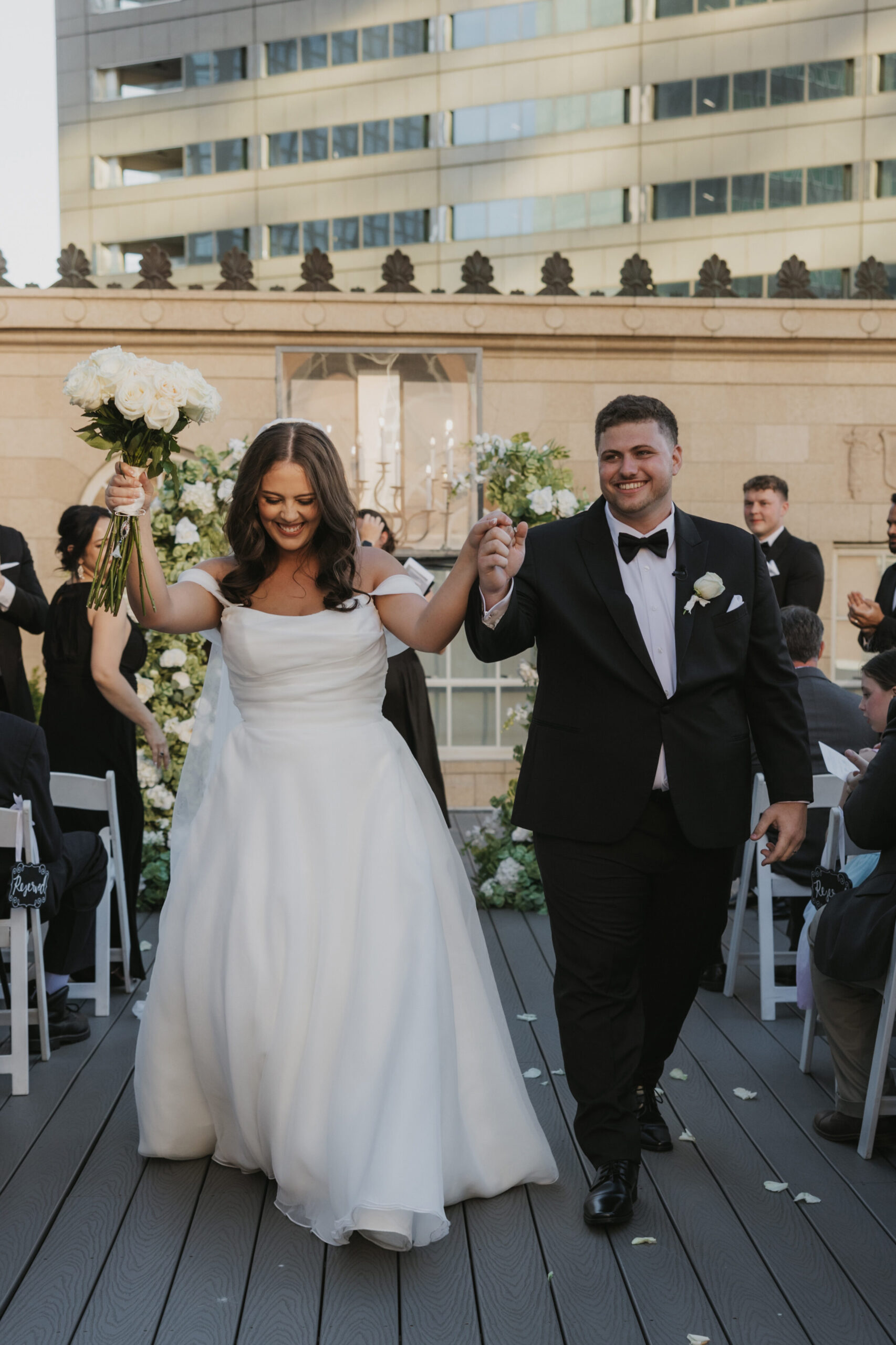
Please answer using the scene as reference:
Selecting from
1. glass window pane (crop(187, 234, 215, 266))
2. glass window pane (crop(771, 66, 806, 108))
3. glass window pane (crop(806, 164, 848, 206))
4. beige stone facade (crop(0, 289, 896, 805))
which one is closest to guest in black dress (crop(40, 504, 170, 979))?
beige stone facade (crop(0, 289, 896, 805))

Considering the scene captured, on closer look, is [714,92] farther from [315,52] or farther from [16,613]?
[16,613]

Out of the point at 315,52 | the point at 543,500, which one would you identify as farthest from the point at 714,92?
the point at 543,500

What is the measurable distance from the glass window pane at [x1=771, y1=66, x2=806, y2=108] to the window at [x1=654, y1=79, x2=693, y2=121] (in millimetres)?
2511

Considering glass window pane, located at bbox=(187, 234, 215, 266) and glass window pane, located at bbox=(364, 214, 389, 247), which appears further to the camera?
glass window pane, located at bbox=(187, 234, 215, 266)

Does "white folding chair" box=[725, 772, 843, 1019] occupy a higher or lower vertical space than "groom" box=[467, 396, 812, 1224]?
lower

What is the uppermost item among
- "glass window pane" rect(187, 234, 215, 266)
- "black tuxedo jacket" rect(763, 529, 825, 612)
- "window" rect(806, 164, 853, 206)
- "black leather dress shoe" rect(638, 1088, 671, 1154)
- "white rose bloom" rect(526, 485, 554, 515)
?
"window" rect(806, 164, 853, 206)

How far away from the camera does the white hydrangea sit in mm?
6863

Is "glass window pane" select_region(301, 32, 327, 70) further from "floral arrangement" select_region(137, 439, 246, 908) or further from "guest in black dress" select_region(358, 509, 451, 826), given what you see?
"guest in black dress" select_region(358, 509, 451, 826)

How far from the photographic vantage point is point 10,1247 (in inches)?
123

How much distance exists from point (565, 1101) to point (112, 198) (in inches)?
1861

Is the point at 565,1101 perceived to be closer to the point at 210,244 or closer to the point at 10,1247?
the point at 10,1247

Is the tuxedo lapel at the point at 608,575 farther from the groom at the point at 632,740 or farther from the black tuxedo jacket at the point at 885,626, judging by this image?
the black tuxedo jacket at the point at 885,626

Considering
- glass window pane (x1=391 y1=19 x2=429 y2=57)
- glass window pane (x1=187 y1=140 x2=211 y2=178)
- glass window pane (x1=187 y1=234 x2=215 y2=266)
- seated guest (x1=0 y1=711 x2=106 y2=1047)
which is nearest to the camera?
seated guest (x1=0 y1=711 x2=106 y2=1047)

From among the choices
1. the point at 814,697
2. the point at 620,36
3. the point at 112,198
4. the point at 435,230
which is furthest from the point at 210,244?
the point at 814,697
